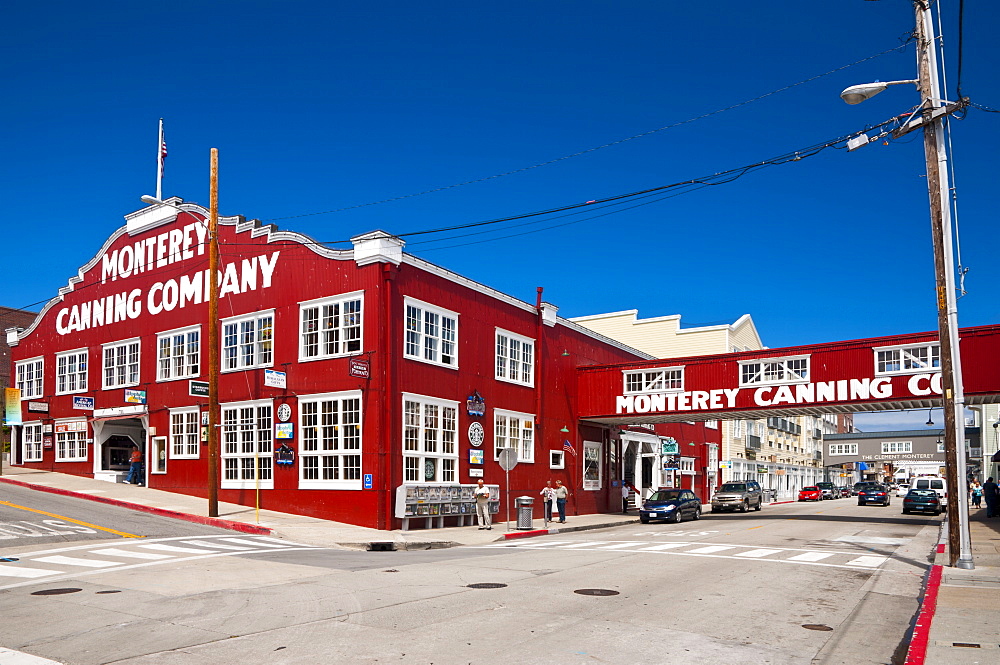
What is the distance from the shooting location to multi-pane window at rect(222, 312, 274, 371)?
31219 mm

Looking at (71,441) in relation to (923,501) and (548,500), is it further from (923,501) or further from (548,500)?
(923,501)

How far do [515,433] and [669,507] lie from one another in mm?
6877

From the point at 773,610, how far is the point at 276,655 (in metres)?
6.87

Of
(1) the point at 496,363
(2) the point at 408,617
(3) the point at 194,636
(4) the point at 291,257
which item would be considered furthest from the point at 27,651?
(1) the point at 496,363

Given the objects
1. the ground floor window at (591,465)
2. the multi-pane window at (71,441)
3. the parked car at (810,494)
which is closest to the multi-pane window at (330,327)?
the multi-pane window at (71,441)

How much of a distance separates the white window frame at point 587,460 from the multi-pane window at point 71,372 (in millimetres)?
22337

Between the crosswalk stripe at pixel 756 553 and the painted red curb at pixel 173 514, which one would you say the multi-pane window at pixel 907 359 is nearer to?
the crosswalk stripe at pixel 756 553

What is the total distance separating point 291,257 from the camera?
30.8 m

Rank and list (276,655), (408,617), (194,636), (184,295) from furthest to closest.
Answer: (184,295), (408,617), (194,636), (276,655)

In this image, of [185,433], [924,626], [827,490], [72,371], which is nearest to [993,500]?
[924,626]

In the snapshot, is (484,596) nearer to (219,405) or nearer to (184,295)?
(219,405)

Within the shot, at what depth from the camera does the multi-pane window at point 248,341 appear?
1229 inches

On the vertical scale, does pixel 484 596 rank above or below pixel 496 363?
below

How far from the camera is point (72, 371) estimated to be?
39.9m
